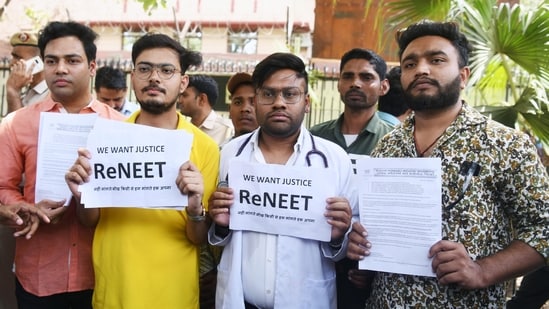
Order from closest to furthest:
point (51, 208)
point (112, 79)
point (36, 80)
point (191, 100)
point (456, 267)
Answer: point (456, 267) → point (51, 208) → point (36, 80) → point (112, 79) → point (191, 100)

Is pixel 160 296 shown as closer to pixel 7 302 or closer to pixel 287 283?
pixel 287 283

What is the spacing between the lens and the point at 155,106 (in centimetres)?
297

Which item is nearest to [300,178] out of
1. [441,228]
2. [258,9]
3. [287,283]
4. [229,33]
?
[287,283]

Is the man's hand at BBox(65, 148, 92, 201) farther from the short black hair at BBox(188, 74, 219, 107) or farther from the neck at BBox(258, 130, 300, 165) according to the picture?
the short black hair at BBox(188, 74, 219, 107)

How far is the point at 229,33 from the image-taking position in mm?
24562

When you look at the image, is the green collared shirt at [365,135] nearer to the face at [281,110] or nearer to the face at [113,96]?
the face at [281,110]

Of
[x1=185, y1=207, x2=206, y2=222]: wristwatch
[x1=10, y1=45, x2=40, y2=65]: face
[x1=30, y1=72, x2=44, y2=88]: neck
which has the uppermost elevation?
[x1=10, y1=45, x2=40, y2=65]: face

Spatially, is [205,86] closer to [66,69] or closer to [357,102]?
[357,102]

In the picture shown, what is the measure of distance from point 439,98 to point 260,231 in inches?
43.9

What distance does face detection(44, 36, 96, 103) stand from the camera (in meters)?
3.16

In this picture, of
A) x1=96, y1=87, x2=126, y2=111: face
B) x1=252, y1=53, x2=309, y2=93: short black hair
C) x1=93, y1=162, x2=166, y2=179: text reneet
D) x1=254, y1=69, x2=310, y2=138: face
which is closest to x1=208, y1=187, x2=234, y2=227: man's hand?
x1=93, y1=162, x2=166, y2=179: text reneet

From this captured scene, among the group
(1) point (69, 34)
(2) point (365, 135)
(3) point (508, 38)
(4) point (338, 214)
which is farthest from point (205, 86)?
(4) point (338, 214)

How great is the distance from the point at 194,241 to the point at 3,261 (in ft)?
5.25

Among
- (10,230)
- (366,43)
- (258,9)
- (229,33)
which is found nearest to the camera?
(10,230)
